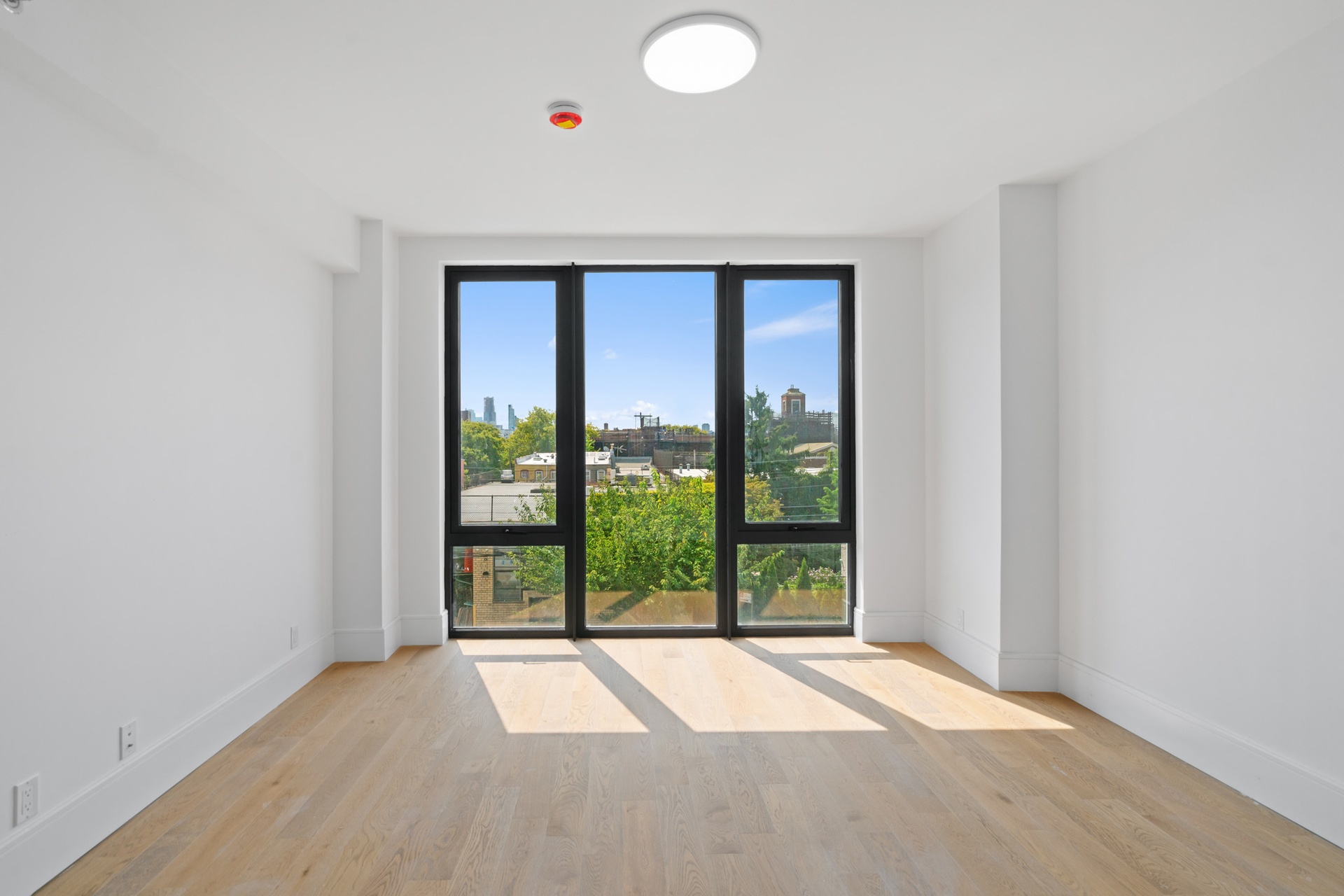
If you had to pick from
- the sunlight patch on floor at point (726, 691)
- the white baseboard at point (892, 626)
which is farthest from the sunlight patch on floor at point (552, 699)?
the white baseboard at point (892, 626)

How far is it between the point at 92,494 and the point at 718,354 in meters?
3.37

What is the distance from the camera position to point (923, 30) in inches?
88.4

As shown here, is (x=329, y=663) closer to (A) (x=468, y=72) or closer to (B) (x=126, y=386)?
(B) (x=126, y=386)

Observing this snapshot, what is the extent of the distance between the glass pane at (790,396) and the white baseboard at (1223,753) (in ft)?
6.08

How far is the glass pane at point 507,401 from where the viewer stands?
181 inches

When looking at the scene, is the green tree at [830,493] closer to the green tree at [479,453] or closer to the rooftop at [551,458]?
the rooftop at [551,458]

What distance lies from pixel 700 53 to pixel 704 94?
0.33 m

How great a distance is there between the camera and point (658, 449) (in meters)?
4.68

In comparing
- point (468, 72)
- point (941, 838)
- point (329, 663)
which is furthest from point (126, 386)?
point (941, 838)

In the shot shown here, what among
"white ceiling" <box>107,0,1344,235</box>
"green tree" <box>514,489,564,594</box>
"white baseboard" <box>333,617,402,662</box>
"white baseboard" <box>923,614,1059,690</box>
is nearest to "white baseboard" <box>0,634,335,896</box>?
"white baseboard" <box>333,617,402,662</box>

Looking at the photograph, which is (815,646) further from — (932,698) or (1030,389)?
(1030,389)

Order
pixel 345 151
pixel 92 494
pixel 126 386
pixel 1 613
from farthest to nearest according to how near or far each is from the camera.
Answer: pixel 345 151 < pixel 126 386 < pixel 92 494 < pixel 1 613

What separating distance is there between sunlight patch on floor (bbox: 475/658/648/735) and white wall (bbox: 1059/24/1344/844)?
2.29m

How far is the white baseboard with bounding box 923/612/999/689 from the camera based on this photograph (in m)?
3.69
